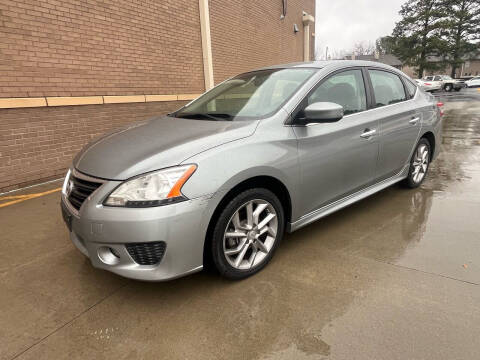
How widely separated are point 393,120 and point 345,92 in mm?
752

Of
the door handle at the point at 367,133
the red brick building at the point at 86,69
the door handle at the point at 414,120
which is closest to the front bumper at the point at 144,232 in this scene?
the door handle at the point at 367,133

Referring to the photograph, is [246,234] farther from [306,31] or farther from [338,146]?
[306,31]

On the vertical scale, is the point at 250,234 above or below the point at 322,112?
below

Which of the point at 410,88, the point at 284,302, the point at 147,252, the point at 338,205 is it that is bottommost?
the point at 284,302

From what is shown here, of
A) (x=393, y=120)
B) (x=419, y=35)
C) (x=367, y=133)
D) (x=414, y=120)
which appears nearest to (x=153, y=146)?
(x=367, y=133)

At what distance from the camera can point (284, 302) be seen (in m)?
2.20

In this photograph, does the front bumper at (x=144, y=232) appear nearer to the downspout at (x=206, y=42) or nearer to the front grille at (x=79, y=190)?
the front grille at (x=79, y=190)

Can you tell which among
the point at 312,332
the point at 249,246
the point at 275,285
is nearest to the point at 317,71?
the point at 249,246

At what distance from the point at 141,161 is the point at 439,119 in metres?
4.09

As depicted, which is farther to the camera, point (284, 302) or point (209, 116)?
point (209, 116)

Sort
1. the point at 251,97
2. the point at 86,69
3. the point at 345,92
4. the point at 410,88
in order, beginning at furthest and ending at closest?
the point at 86,69, the point at 410,88, the point at 345,92, the point at 251,97

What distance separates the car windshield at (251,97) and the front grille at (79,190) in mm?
1120

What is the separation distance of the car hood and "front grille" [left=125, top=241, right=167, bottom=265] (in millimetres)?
441

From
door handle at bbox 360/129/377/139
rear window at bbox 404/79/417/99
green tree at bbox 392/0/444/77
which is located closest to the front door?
door handle at bbox 360/129/377/139
